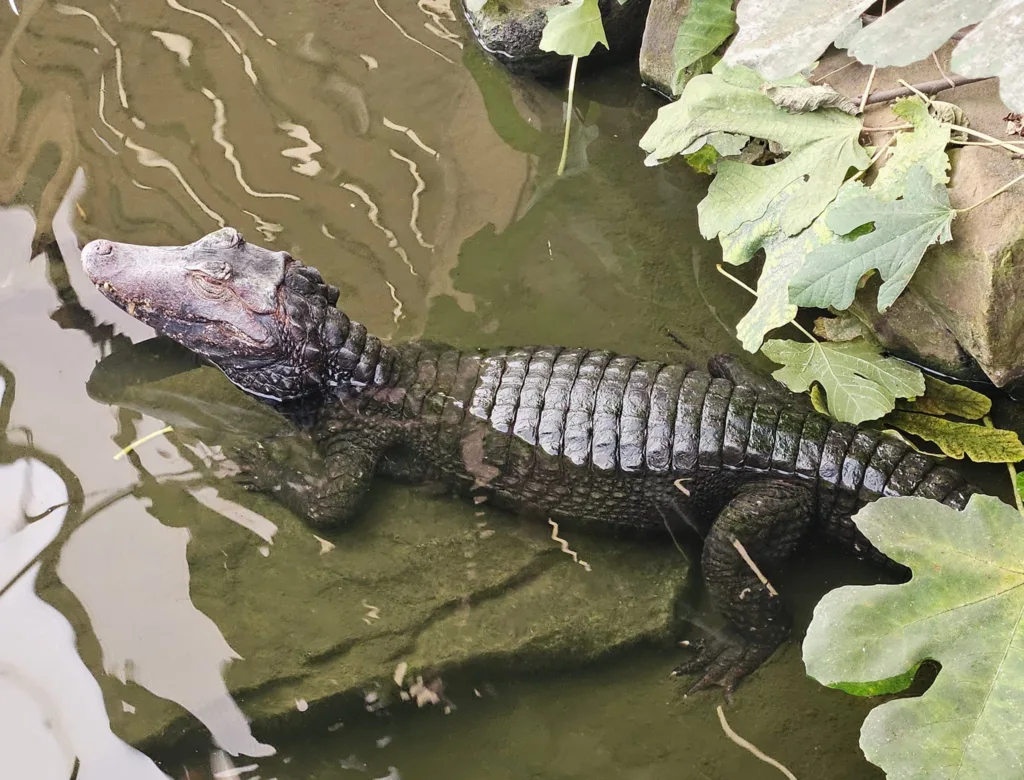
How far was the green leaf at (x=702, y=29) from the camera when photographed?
11.7ft

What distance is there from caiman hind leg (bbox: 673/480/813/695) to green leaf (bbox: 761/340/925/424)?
0.36 meters

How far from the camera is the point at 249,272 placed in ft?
11.3

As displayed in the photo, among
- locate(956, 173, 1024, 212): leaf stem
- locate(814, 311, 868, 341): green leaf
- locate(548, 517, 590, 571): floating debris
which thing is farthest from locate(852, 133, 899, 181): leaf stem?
locate(548, 517, 590, 571): floating debris

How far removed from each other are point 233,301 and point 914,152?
2.55 metres

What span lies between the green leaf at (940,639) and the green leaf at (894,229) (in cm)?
87

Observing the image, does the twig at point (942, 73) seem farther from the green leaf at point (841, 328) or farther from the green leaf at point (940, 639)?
the green leaf at point (940, 639)

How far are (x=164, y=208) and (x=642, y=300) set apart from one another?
7.44ft

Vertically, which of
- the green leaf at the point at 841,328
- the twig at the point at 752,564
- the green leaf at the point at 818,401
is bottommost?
the twig at the point at 752,564

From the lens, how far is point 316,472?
3.48 metres

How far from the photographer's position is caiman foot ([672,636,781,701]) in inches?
115

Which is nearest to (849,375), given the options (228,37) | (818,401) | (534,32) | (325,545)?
(818,401)

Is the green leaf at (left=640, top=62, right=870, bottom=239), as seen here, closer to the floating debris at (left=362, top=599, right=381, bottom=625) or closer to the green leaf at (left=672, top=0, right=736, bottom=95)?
the green leaf at (left=672, top=0, right=736, bottom=95)

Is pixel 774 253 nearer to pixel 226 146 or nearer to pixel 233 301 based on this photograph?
pixel 233 301

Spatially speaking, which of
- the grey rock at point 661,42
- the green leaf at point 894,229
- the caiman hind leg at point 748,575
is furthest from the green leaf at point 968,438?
the grey rock at point 661,42
